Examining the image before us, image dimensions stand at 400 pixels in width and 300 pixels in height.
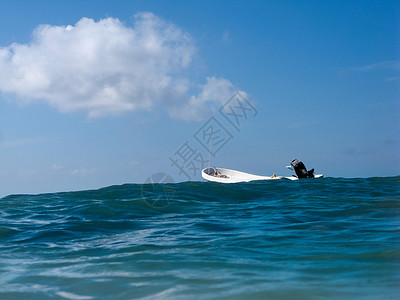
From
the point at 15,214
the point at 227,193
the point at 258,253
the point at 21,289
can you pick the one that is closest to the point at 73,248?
the point at 21,289

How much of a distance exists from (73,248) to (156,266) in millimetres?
1763

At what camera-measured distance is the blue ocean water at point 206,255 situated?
3.28 meters

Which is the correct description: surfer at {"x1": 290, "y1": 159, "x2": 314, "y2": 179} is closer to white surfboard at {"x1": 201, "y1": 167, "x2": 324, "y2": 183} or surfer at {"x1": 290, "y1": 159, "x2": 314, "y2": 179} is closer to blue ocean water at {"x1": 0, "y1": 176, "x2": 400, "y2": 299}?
white surfboard at {"x1": 201, "y1": 167, "x2": 324, "y2": 183}

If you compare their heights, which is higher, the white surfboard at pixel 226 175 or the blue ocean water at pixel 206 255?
the white surfboard at pixel 226 175

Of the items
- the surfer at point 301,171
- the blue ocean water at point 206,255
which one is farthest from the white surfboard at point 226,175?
the blue ocean water at point 206,255

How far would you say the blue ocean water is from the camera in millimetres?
3275

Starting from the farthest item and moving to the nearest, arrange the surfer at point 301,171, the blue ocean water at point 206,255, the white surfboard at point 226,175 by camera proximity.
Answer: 1. the white surfboard at point 226,175
2. the surfer at point 301,171
3. the blue ocean water at point 206,255

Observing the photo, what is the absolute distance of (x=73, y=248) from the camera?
5219 mm

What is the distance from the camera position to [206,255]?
14.6 ft

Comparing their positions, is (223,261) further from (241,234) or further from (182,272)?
(241,234)

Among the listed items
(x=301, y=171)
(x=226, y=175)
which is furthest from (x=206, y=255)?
(x=226, y=175)

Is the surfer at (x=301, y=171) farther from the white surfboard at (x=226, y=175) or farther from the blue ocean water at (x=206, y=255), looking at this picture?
the blue ocean water at (x=206, y=255)

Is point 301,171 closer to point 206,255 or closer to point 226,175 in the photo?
point 226,175

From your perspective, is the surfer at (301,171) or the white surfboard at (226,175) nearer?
the surfer at (301,171)
